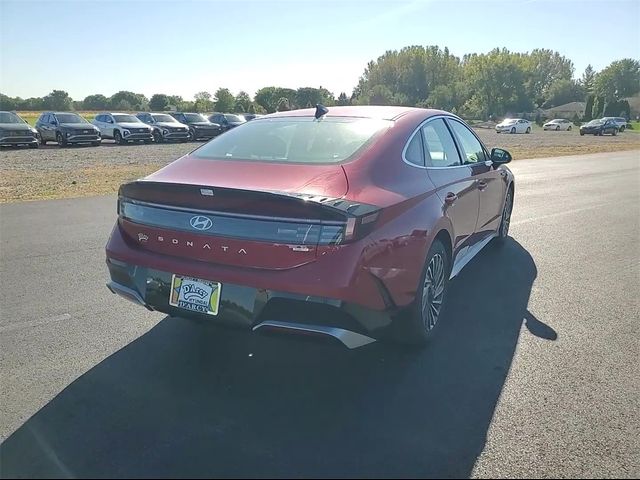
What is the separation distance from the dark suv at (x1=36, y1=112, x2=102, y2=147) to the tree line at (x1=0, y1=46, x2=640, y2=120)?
36074 mm

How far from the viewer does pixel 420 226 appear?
3.38m

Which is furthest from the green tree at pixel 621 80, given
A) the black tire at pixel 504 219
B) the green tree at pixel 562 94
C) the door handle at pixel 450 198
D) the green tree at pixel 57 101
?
the door handle at pixel 450 198

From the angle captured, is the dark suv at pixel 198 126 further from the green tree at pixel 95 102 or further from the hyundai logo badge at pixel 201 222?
the green tree at pixel 95 102

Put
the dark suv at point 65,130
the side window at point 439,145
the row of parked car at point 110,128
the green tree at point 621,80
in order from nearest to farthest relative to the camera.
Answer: the side window at point 439,145 → the row of parked car at point 110,128 → the dark suv at point 65,130 → the green tree at point 621,80

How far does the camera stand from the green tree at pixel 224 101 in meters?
71.6

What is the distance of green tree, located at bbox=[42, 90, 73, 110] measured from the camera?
74188mm

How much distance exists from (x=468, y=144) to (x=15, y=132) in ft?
71.9

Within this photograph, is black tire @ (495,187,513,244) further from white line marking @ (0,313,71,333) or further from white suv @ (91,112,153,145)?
white suv @ (91,112,153,145)

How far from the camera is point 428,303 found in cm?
368

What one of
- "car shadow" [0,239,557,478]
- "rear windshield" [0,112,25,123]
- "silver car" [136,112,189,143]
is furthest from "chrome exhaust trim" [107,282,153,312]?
"silver car" [136,112,189,143]

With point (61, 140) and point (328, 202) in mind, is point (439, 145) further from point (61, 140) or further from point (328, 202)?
point (61, 140)

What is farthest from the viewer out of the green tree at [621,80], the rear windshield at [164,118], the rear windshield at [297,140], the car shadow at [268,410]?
the green tree at [621,80]

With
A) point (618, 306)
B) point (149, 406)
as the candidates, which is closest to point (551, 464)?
point (149, 406)

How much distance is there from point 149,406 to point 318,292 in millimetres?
1119
